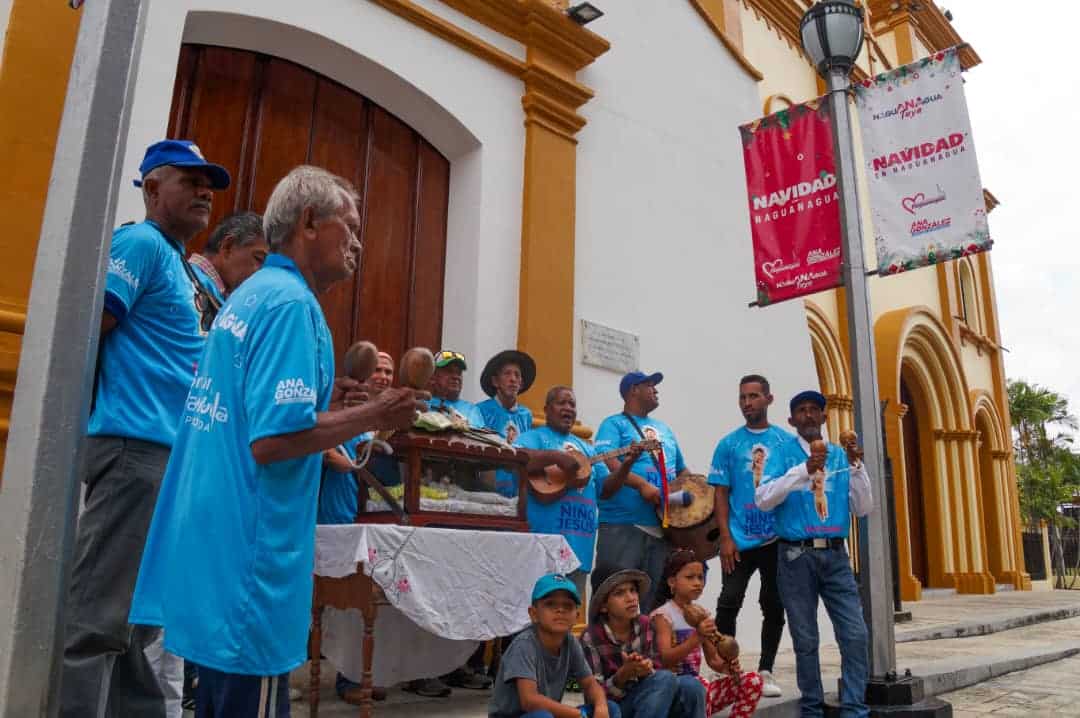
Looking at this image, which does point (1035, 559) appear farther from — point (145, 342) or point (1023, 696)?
point (145, 342)

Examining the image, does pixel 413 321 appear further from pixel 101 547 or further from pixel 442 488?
pixel 101 547

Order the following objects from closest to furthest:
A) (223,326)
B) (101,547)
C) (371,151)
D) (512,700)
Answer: (223,326) → (101,547) → (512,700) → (371,151)

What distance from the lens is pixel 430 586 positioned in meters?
3.74

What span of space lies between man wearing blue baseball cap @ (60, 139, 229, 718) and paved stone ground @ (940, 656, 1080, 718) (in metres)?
4.97

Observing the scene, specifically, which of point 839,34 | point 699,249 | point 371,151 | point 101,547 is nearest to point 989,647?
point 699,249

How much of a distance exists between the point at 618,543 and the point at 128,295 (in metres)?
3.54

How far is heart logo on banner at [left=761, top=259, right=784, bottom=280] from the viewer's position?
636 cm

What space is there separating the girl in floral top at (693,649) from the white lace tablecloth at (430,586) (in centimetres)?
56

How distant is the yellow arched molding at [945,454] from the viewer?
16.5m

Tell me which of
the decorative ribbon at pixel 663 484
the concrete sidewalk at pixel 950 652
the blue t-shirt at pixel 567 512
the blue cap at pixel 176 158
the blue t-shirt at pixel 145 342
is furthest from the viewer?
the decorative ribbon at pixel 663 484

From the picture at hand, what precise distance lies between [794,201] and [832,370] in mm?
8329

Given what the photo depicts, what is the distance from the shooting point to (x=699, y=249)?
8.31m

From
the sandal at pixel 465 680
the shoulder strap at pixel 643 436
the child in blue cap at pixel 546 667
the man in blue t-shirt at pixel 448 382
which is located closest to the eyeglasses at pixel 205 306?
the child in blue cap at pixel 546 667

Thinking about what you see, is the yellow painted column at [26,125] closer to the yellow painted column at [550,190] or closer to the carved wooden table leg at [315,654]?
the carved wooden table leg at [315,654]
